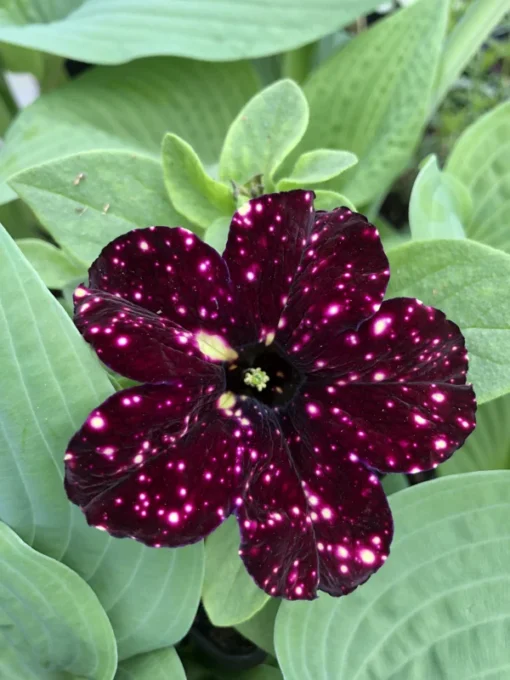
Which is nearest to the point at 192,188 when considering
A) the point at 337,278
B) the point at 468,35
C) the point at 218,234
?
the point at 218,234

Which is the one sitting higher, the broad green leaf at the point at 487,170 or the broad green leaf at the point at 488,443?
the broad green leaf at the point at 487,170

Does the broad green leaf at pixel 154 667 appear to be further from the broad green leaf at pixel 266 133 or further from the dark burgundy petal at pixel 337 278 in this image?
→ the broad green leaf at pixel 266 133

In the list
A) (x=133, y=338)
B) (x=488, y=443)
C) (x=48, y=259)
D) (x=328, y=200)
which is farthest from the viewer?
(x=488, y=443)

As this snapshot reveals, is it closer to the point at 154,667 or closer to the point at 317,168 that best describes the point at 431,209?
the point at 317,168

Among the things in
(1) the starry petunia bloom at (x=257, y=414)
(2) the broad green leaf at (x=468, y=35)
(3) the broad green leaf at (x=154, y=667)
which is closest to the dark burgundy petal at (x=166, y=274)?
Result: (1) the starry petunia bloom at (x=257, y=414)

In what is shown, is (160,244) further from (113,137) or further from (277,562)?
(113,137)

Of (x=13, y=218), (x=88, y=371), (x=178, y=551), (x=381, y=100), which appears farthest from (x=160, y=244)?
(x=13, y=218)
